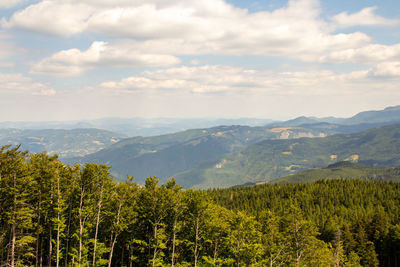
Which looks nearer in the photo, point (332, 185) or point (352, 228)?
point (352, 228)

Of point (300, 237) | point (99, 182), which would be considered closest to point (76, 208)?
point (99, 182)

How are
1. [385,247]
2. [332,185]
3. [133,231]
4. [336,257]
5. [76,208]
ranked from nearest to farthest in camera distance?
[76,208] → [133,231] → [336,257] → [385,247] → [332,185]

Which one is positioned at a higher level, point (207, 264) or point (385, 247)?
point (207, 264)

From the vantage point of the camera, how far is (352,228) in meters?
97.2

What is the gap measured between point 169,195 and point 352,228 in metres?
85.8

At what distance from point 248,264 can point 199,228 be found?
34.5ft

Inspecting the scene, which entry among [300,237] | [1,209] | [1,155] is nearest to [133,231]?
[1,209]

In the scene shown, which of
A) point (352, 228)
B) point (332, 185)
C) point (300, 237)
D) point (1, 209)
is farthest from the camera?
point (332, 185)

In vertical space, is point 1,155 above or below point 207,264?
above

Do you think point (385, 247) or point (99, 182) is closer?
point (99, 182)

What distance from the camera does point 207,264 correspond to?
47.1m

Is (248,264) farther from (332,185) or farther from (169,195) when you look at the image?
(332,185)

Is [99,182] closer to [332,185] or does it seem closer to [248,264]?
[248,264]

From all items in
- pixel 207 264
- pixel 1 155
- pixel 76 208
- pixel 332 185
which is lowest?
pixel 332 185
